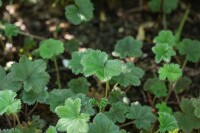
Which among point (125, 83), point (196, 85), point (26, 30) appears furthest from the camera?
point (26, 30)

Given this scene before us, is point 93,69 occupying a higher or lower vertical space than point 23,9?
lower

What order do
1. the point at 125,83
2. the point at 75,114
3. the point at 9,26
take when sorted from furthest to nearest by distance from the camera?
the point at 9,26
the point at 125,83
the point at 75,114

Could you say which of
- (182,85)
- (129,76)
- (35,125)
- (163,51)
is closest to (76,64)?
(129,76)

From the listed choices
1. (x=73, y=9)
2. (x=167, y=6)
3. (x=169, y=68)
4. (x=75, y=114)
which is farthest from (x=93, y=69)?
(x=167, y=6)

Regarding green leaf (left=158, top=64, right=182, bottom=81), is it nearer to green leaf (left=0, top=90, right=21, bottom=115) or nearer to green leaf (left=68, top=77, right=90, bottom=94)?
green leaf (left=68, top=77, right=90, bottom=94)

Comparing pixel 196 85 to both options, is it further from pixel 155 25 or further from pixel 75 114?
pixel 75 114

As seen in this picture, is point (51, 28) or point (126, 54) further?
point (51, 28)

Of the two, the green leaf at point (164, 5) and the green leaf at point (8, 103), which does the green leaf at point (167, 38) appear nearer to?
the green leaf at point (164, 5)
